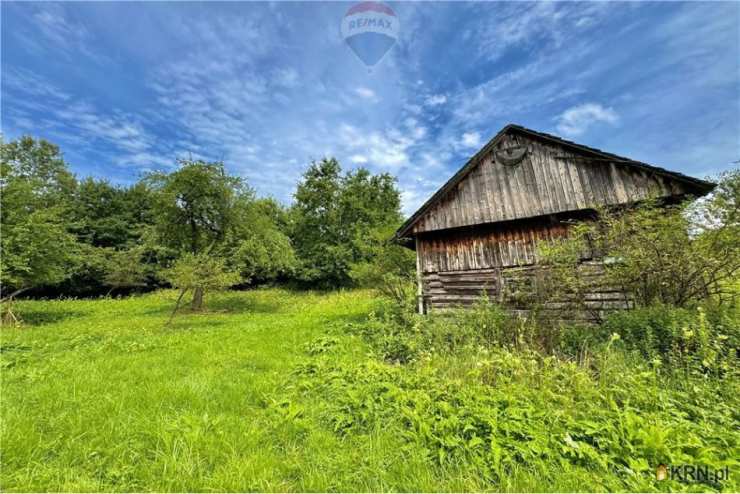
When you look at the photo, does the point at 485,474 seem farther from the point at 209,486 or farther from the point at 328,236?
the point at 328,236

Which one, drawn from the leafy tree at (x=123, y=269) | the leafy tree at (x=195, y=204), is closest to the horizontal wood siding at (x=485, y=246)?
the leafy tree at (x=195, y=204)

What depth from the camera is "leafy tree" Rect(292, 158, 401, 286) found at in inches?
1171

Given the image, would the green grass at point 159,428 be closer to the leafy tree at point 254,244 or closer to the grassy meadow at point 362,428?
the grassy meadow at point 362,428

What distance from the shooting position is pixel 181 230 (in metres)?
19.0

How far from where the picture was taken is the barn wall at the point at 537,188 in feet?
28.0

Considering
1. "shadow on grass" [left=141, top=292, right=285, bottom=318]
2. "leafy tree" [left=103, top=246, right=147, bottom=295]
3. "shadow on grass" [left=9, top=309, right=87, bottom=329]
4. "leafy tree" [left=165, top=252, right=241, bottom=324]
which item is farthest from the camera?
"leafy tree" [left=103, top=246, right=147, bottom=295]

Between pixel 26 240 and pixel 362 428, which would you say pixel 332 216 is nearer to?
pixel 26 240

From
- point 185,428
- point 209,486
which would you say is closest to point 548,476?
point 209,486

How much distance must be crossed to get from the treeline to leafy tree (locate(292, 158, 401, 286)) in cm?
10

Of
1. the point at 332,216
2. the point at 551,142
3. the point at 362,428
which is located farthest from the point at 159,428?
the point at 332,216

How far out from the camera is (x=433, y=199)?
35.8 ft

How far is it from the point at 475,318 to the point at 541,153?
571 centimetres

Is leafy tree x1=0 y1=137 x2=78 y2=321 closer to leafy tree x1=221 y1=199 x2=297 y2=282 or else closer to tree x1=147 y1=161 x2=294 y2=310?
tree x1=147 y1=161 x2=294 y2=310

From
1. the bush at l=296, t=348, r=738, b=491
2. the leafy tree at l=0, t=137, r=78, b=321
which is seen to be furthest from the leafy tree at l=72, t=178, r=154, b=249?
the bush at l=296, t=348, r=738, b=491
